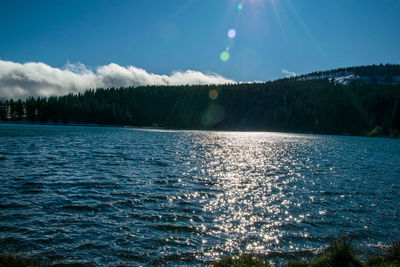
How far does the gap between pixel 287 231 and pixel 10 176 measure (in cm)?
2245

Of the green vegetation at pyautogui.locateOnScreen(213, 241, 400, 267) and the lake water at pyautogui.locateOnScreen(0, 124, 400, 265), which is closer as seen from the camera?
the green vegetation at pyautogui.locateOnScreen(213, 241, 400, 267)

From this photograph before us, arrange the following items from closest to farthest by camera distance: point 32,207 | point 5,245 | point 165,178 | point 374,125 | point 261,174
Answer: point 5,245 → point 32,207 → point 165,178 → point 261,174 → point 374,125

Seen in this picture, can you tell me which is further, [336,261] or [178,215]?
Result: [178,215]

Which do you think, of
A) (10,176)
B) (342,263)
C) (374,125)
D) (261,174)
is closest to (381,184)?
(261,174)

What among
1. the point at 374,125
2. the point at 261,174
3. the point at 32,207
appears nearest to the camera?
the point at 32,207

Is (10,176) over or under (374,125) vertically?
under

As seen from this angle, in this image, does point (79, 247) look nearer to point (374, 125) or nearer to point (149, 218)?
point (149, 218)

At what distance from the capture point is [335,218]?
52.4 ft

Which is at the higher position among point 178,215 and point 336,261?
point 336,261

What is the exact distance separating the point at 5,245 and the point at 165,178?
15.0 m

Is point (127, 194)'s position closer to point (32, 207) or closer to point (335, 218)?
point (32, 207)

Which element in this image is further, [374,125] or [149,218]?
[374,125]

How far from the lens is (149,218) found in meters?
14.5

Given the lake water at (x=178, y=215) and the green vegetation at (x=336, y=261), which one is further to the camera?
the lake water at (x=178, y=215)
